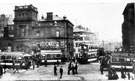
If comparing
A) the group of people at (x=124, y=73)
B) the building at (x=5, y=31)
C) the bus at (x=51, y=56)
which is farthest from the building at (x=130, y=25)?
the building at (x=5, y=31)

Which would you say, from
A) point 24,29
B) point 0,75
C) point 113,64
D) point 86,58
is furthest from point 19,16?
point 113,64

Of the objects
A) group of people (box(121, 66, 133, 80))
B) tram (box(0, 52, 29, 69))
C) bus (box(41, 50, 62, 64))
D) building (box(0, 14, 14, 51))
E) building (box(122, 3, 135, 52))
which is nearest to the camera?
group of people (box(121, 66, 133, 80))

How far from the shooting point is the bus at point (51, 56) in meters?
18.8

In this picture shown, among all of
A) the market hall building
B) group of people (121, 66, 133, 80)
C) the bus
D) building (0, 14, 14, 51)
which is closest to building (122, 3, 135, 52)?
group of people (121, 66, 133, 80)

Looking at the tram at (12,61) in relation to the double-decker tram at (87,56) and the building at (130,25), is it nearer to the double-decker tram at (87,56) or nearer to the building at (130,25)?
the double-decker tram at (87,56)

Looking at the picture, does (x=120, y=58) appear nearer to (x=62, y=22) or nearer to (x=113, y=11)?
(x=113, y=11)

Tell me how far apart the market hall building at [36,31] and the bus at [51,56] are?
20.6ft

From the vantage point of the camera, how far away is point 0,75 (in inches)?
520

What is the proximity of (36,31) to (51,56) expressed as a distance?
8792mm

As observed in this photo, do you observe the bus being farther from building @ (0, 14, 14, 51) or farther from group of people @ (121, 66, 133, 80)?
building @ (0, 14, 14, 51)

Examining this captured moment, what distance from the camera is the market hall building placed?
85.2 feet

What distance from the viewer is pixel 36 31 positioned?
26953 mm

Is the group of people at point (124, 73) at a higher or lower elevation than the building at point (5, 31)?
lower

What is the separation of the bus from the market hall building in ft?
20.6
